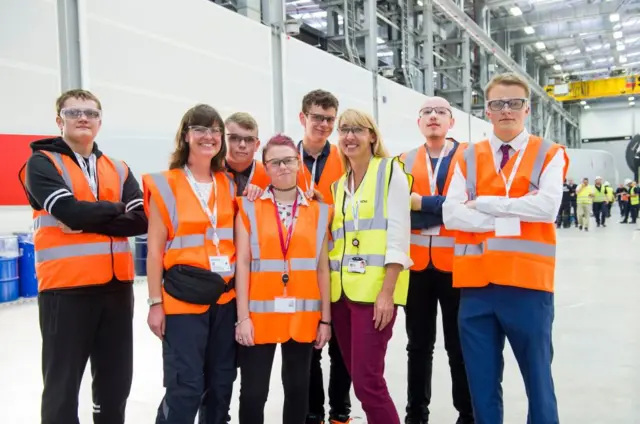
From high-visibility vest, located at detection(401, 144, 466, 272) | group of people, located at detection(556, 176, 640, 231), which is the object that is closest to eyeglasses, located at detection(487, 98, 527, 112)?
high-visibility vest, located at detection(401, 144, 466, 272)

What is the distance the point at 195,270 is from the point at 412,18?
43.7 feet

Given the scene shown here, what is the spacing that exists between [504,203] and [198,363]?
136cm

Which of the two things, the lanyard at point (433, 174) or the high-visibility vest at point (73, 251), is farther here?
the lanyard at point (433, 174)

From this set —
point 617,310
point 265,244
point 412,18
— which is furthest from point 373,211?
point 412,18

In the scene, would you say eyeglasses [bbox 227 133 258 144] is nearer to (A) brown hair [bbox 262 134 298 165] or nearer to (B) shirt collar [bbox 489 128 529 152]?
(A) brown hair [bbox 262 134 298 165]

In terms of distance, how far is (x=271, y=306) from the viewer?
7.10 ft

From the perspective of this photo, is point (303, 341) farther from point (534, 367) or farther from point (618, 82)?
point (618, 82)

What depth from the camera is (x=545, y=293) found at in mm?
2104

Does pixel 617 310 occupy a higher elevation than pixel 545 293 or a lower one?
lower

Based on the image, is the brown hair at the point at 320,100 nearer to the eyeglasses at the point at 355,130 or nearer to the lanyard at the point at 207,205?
the eyeglasses at the point at 355,130

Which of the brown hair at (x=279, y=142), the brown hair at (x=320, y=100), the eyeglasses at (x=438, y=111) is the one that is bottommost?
the brown hair at (x=279, y=142)

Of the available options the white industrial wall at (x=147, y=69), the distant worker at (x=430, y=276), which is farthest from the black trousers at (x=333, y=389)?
the white industrial wall at (x=147, y=69)

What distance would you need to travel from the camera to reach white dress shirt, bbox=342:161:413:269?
2.19m

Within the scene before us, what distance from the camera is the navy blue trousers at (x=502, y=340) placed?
209cm
